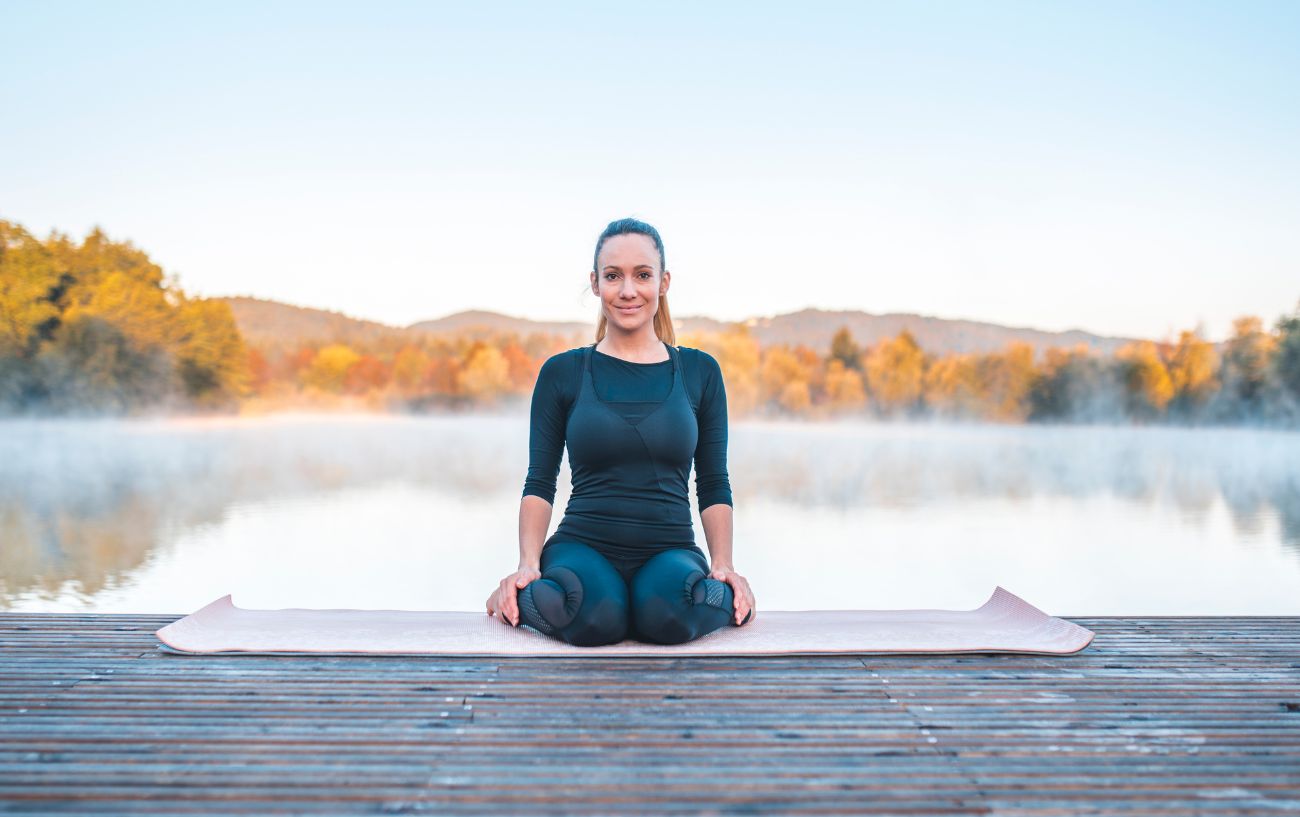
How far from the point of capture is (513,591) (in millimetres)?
2213

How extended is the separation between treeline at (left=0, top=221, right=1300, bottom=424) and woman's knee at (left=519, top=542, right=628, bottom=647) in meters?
11.7

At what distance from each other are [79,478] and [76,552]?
511cm

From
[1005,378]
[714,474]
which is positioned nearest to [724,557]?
[714,474]

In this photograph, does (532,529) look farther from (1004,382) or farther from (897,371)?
(1004,382)

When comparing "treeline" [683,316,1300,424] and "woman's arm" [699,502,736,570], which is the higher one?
"treeline" [683,316,1300,424]

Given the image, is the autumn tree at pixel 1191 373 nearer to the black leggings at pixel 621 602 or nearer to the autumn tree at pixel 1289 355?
the autumn tree at pixel 1289 355

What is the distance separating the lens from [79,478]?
10.2 metres

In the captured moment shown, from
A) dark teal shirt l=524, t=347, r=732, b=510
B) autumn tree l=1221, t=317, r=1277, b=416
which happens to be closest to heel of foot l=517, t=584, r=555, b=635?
dark teal shirt l=524, t=347, r=732, b=510

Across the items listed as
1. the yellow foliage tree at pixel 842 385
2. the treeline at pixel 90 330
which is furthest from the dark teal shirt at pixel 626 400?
the treeline at pixel 90 330

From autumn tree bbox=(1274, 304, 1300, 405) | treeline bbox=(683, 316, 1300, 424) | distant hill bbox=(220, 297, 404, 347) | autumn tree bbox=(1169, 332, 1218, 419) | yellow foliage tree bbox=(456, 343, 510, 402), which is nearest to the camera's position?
autumn tree bbox=(1274, 304, 1300, 405)

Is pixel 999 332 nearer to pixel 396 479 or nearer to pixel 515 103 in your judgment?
pixel 515 103

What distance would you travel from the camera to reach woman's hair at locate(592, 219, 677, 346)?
A: 2361 mm

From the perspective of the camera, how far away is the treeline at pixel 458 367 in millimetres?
14664

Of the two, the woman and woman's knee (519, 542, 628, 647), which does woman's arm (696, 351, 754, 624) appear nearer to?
the woman
